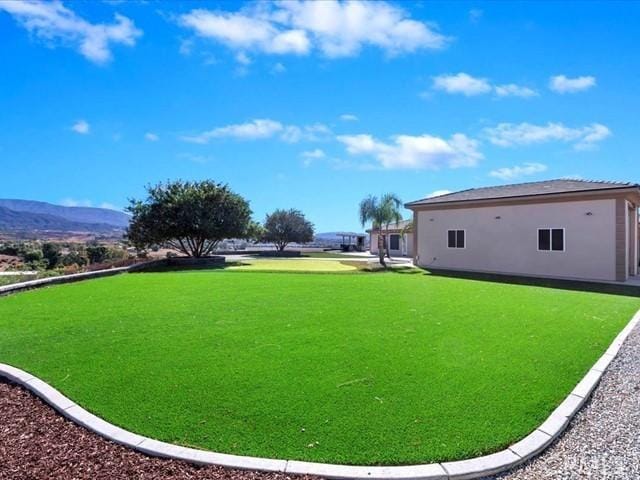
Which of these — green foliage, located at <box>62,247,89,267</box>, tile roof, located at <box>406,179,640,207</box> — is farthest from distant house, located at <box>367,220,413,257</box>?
green foliage, located at <box>62,247,89,267</box>

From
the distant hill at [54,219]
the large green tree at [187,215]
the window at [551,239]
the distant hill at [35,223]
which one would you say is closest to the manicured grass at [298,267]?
the large green tree at [187,215]

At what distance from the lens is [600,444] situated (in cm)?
305

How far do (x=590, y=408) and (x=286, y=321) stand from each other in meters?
4.49

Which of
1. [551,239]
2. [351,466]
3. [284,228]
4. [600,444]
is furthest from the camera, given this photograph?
[284,228]

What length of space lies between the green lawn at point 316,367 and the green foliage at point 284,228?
31.2m

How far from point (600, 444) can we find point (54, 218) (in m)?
101

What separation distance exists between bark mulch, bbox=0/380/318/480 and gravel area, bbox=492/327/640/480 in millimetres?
1743

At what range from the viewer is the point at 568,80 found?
13898 millimetres

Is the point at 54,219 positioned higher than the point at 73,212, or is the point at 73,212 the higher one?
the point at 73,212

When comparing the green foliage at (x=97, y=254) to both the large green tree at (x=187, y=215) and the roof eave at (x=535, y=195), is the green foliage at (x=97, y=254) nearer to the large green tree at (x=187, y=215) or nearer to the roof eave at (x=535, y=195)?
the large green tree at (x=187, y=215)

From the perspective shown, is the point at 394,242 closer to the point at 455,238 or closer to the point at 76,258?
the point at 455,238

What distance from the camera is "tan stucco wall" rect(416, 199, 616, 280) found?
1531 cm

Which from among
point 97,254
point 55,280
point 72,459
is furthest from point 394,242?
point 72,459

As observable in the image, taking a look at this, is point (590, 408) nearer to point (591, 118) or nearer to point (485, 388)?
point (485, 388)
